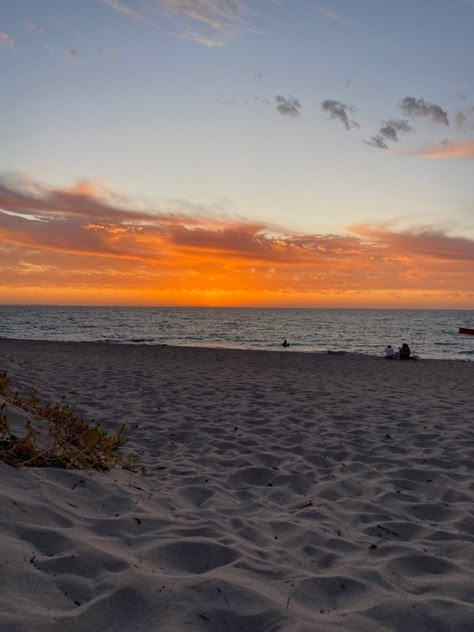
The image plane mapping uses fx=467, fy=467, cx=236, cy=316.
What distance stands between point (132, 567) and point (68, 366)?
12.9 m

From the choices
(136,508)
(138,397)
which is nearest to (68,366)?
(138,397)

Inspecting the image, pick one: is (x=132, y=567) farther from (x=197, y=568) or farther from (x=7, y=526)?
(x=7, y=526)

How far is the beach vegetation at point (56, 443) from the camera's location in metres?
4.22

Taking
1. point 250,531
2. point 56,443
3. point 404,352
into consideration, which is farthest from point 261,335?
point 250,531

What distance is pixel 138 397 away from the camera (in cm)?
974

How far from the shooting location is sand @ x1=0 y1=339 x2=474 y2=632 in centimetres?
246

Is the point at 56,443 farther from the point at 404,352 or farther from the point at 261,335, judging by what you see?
the point at 261,335

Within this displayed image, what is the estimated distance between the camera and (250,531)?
12.1ft

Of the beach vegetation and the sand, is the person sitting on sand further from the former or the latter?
Result: the beach vegetation

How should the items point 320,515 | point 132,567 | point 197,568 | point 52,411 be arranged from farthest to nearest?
point 52,411, point 320,515, point 197,568, point 132,567

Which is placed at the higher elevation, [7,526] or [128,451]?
[7,526]

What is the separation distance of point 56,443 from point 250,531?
2316mm

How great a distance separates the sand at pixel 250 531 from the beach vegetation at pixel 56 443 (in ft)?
0.75

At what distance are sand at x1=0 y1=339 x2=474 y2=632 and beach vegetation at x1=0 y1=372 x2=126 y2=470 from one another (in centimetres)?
23
